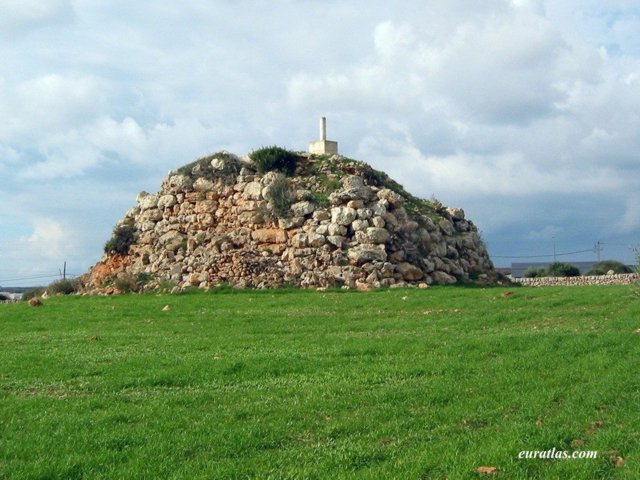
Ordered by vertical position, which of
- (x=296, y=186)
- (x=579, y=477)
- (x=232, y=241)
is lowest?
(x=579, y=477)

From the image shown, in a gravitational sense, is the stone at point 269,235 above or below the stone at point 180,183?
below

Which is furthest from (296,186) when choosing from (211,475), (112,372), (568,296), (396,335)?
(211,475)

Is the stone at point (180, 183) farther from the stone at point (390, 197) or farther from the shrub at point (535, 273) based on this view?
the shrub at point (535, 273)

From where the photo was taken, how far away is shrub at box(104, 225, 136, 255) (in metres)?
37.4

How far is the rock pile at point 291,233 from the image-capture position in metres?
31.6

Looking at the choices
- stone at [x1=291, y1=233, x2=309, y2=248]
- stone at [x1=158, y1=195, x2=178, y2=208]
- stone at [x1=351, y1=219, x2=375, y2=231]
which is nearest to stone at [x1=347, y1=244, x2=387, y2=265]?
stone at [x1=351, y1=219, x2=375, y2=231]

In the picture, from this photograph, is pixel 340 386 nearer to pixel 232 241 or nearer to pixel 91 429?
pixel 91 429

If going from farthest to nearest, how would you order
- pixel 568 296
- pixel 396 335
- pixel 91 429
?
pixel 568 296 < pixel 396 335 < pixel 91 429

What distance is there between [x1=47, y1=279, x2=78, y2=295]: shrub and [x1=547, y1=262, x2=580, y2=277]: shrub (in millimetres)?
33193

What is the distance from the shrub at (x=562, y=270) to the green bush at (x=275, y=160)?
24843 mm

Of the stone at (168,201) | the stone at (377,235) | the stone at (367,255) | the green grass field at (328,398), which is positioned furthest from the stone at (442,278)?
the stone at (168,201)

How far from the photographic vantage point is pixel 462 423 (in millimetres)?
8617

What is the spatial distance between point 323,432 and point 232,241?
2633 cm

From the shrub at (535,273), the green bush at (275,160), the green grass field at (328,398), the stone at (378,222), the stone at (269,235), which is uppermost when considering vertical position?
the green bush at (275,160)
